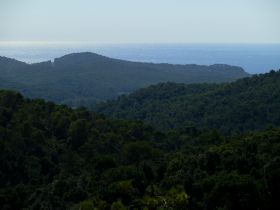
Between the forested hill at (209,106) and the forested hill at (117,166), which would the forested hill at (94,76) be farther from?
the forested hill at (117,166)

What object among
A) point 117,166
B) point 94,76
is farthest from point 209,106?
Result: point 94,76

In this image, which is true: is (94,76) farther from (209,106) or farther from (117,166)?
(117,166)

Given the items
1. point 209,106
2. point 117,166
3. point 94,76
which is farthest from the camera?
point 94,76

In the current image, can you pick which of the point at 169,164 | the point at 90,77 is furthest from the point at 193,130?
the point at 90,77

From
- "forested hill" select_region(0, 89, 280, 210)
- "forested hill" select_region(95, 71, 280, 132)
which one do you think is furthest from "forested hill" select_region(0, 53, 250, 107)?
"forested hill" select_region(0, 89, 280, 210)

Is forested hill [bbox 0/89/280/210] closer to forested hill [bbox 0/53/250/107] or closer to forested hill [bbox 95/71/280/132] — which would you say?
forested hill [bbox 95/71/280/132]

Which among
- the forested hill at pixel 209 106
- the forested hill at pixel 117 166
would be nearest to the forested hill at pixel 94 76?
the forested hill at pixel 209 106

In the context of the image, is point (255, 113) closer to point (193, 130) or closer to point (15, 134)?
point (193, 130)
